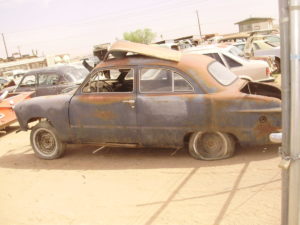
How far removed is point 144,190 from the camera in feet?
15.0

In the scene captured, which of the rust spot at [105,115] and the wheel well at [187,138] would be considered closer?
the wheel well at [187,138]

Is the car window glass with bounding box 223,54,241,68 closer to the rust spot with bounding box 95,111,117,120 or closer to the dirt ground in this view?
the dirt ground

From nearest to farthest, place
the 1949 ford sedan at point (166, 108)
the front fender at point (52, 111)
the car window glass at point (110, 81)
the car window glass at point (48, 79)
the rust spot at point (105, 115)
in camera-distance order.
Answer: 1. the 1949 ford sedan at point (166, 108)
2. the rust spot at point (105, 115)
3. the car window glass at point (110, 81)
4. the front fender at point (52, 111)
5. the car window glass at point (48, 79)

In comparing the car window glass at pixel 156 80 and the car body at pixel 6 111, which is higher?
the car window glass at pixel 156 80

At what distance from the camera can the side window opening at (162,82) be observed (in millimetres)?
5312

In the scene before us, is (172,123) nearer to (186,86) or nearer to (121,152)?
(186,86)

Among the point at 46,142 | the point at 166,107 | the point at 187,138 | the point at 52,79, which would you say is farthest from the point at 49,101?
the point at 52,79

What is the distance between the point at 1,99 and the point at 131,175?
5678 millimetres

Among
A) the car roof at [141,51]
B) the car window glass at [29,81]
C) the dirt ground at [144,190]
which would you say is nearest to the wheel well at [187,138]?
the dirt ground at [144,190]

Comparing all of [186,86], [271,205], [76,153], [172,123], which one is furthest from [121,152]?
[271,205]

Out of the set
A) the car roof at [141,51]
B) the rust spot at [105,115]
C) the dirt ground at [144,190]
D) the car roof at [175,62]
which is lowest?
the dirt ground at [144,190]

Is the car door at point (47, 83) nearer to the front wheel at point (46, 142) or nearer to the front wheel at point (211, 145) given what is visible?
the front wheel at point (46, 142)

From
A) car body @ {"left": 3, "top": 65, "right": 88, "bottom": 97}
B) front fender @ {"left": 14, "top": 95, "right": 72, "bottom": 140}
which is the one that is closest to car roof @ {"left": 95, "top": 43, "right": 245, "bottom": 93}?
front fender @ {"left": 14, "top": 95, "right": 72, "bottom": 140}

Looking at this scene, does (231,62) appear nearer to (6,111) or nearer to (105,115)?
(105,115)
